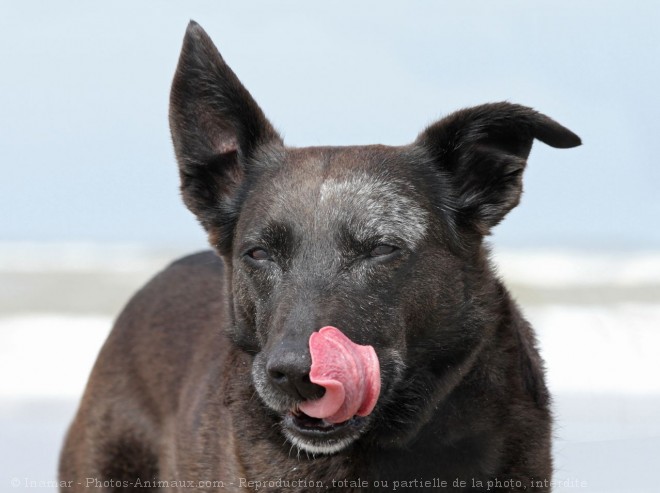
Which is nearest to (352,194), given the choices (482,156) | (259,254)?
(259,254)

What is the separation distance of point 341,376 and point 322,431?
0.34m

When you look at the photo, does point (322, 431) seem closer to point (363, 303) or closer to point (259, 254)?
point (363, 303)

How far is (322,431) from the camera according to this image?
13.6ft

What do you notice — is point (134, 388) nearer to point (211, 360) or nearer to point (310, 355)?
point (211, 360)

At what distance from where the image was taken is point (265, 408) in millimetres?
4676

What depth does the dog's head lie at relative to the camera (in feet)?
13.9

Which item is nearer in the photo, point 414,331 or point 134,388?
point 414,331

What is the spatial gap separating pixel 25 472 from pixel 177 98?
14.7ft

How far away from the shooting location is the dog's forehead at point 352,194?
177 inches

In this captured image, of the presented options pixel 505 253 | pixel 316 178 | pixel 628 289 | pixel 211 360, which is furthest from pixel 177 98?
→ pixel 505 253

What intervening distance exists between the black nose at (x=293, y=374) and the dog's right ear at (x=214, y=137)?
116 centimetres

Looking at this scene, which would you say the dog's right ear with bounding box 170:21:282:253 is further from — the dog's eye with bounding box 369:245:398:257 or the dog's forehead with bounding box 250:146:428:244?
the dog's eye with bounding box 369:245:398:257

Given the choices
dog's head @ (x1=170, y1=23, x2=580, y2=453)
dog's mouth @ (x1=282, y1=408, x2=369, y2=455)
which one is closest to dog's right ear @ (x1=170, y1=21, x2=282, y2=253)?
dog's head @ (x1=170, y1=23, x2=580, y2=453)

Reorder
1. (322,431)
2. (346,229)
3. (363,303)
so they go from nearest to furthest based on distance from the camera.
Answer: (322,431) → (363,303) → (346,229)
